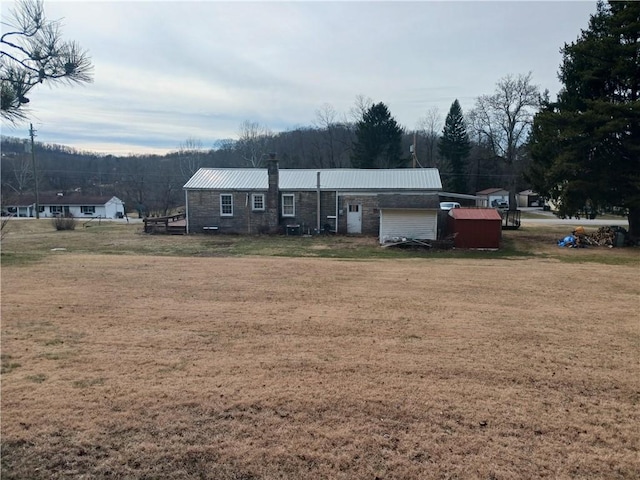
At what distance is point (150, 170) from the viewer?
81.8 metres

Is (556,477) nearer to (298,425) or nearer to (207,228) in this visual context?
(298,425)

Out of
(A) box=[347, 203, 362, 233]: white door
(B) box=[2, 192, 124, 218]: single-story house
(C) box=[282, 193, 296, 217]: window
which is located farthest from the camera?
(B) box=[2, 192, 124, 218]: single-story house

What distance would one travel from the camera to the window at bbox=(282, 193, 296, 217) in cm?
2769

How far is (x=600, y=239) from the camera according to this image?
2164 centimetres

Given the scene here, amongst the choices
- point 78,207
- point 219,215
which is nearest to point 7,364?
point 219,215

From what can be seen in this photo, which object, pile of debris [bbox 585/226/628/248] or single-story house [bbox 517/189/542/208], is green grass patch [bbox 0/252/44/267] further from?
single-story house [bbox 517/189/542/208]

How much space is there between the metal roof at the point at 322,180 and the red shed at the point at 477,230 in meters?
5.35

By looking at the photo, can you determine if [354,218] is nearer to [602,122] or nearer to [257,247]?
[257,247]

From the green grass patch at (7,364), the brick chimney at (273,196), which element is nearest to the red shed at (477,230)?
the brick chimney at (273,196)

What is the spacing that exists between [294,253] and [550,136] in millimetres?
14867

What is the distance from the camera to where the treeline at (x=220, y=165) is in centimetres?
6077

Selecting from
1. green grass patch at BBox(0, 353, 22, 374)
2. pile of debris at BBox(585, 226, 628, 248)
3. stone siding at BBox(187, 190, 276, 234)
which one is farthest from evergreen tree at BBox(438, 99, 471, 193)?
green grass patch at BBox(0, 353, 22, 374)

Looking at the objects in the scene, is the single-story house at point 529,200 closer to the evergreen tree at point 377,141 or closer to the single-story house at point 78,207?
the evergreen tree at point 377,141

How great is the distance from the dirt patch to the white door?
57.1 ft
